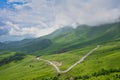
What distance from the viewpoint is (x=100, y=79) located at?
200 meters

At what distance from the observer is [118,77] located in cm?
19688

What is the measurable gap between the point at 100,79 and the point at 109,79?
752 centimetres

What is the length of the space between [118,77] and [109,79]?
7573mm

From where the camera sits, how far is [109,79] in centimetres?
19562

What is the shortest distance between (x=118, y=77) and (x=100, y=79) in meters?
14.2
